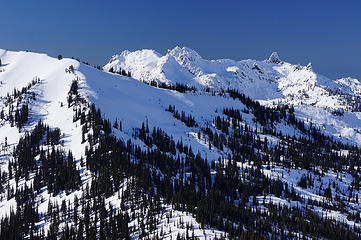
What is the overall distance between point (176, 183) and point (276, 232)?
51519 mm

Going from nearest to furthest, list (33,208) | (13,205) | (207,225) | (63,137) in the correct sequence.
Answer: (207,225) < (33,208) < (13,205) < (63,137)

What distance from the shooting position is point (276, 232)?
13438 centimetres

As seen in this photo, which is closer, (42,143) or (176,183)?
(176,183)

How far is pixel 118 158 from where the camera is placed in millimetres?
145875

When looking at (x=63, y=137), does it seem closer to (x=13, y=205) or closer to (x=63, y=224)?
(x=13, y=205)

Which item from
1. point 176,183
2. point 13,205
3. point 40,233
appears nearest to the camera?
point 40,233

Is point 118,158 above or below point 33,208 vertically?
above

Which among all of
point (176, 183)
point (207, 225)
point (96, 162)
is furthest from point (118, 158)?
point (207, 225)

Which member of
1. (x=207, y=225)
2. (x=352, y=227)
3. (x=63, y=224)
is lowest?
(x=352, y=227)

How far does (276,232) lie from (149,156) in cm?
8168

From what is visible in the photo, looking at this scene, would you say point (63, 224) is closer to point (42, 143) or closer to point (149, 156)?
point (149, 156)

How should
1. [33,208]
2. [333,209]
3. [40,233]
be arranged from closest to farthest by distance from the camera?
[40,233] < [33,208] < [333,209]

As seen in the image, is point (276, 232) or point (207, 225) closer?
point (207, 225)

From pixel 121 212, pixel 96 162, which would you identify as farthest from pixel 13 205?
pixel 121 212
